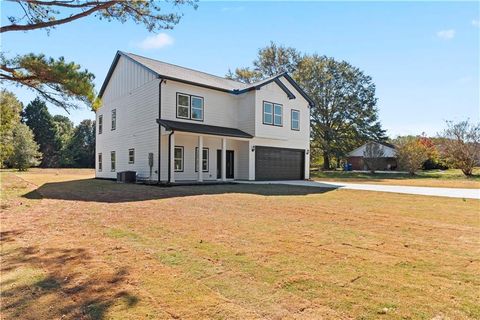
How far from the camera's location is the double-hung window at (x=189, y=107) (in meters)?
18.6

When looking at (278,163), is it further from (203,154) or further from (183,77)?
(183,77)

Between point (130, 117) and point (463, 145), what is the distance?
31743mm

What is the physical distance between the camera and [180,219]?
7.14 m

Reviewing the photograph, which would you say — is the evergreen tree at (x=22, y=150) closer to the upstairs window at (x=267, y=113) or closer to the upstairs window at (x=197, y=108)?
the upstairs window at (x=197, y=108)

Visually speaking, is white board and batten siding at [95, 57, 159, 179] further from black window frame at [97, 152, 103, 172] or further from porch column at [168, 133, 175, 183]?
porch column at [168, 133, 175, 183]

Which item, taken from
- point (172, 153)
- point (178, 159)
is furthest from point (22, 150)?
point (172, 153)

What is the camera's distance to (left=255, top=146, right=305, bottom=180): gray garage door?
2158 centimetres

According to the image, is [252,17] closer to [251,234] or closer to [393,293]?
[251,234]

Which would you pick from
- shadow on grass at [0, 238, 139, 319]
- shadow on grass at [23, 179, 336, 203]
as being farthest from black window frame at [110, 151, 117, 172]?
shadow on grass at [0, 238, 139, 319]

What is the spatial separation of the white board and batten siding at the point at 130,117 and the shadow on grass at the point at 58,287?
13.6m

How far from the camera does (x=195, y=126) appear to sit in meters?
18.5

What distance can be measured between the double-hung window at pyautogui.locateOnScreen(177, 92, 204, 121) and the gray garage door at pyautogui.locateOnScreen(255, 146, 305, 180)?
15.1 ft

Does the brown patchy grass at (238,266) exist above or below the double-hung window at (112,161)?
below

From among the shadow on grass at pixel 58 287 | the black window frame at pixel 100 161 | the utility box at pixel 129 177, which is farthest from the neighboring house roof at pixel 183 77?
the shadow on grass at pixel 58 287
